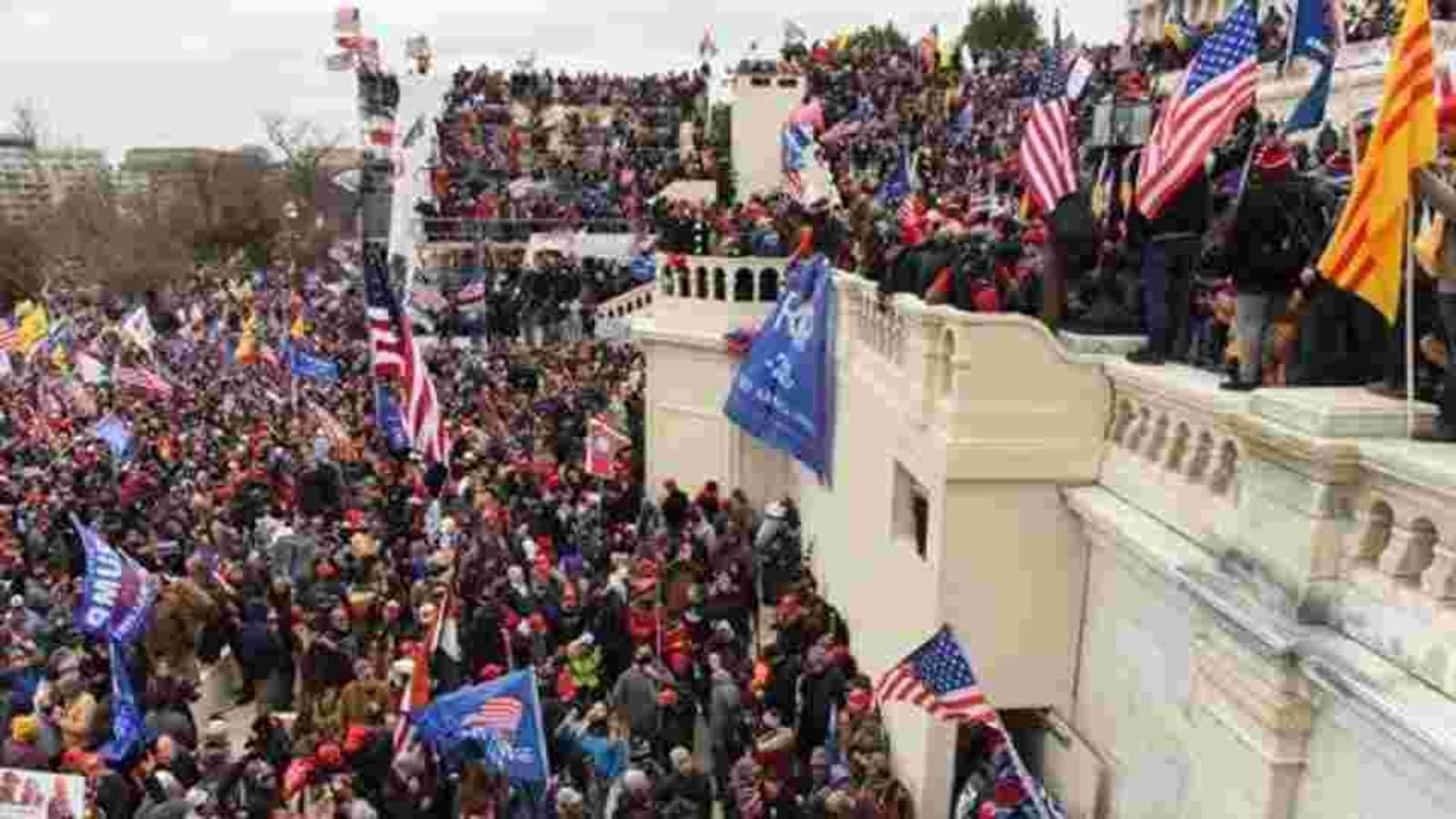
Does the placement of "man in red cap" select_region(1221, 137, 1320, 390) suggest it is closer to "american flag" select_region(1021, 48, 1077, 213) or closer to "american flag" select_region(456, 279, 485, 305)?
"american flag" select_region(1021, 48, 1077, 213)

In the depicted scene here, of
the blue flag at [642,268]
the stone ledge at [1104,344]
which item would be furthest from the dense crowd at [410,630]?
the blue flag at [642,268]

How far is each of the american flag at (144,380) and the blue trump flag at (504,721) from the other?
16668 mm

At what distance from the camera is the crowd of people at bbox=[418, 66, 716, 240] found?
127ft

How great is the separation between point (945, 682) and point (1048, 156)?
11.0ft

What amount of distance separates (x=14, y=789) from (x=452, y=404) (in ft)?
50.6

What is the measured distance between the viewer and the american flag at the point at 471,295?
28891 mm

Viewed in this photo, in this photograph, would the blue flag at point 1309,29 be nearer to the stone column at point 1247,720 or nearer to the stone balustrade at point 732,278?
the stone balustrade at point 732,278

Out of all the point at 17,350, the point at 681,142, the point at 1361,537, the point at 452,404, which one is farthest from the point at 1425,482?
the point at 681,142

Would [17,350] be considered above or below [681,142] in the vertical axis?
below

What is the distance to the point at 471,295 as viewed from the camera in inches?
1141

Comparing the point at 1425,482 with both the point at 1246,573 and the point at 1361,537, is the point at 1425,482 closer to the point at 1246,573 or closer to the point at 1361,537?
the point at 1361,537

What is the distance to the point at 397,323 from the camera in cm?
1284

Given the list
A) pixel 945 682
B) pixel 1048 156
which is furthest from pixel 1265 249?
pixel 945 682

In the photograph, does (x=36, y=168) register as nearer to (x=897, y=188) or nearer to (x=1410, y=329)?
(x=897, y=188)
